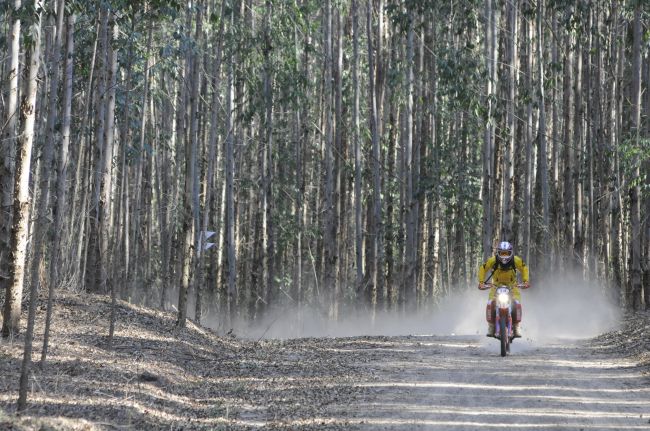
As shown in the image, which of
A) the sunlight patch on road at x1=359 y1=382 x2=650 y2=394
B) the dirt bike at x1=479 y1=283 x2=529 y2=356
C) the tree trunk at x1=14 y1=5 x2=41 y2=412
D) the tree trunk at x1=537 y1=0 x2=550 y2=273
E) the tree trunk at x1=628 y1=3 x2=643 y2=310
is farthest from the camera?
the tree trunk at x1=537 y1=0 x2=550 y2=273

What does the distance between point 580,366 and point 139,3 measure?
8182 millimetres

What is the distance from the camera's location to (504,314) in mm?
14875

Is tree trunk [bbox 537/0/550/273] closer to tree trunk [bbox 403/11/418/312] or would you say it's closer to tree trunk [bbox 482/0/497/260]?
tree trunk [bbox 482/0/497/260]

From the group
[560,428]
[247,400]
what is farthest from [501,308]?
[560,428]

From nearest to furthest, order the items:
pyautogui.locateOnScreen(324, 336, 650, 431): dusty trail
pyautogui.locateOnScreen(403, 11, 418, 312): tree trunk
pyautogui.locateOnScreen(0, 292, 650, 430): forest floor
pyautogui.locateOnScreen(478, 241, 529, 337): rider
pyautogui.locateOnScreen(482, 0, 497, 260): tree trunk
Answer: pyautogui.locateOnScreen(324, 336, 650, 431): dusty trail → pyautogui.locateOnScreen(0, 292, 650, 430): forest floor → pyautogui.locateOnScreen(478, 241, 529, 337): rider → pyautogui.locateOnScreen(482, 0, 497, 260): tree trunk → pyautogui.locateOnScreen(403, 11, 418, 312): tree trunk

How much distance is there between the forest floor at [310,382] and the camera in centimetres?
946

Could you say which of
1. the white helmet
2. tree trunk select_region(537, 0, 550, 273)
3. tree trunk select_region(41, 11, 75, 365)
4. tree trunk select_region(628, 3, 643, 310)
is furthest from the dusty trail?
tree trunk select_region(537, 0, 550, 273)

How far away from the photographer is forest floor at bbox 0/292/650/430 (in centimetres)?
946

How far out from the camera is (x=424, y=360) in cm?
1444

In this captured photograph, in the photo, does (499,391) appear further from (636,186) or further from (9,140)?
(636,186)

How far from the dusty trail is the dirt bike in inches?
10.8

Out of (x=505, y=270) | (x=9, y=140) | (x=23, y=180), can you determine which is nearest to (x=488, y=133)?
(x=505, y=270)

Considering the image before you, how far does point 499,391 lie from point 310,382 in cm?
250

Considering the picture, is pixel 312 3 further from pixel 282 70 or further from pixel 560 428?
pixel 560 428
